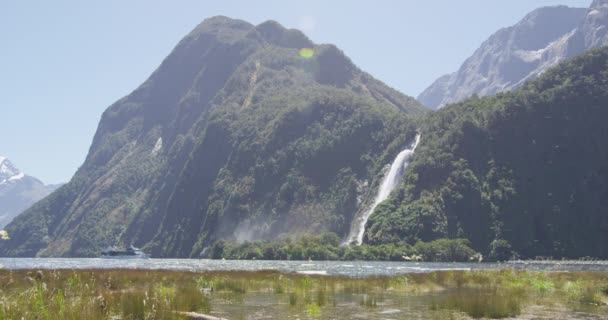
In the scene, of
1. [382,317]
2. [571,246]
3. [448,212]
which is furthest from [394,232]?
[382,317]

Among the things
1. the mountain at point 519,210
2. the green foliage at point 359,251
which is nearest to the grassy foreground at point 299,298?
the green foliage at point 359,251

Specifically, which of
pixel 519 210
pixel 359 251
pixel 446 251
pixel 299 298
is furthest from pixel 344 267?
pixel 519 210

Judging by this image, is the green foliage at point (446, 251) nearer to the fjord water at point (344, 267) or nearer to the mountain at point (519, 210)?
the mountain at point (519, 210)

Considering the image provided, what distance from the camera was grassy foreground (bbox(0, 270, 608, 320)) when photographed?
58.9 ft

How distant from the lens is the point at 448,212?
189 m

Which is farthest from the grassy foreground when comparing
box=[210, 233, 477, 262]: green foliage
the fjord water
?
box=[210, 233, 477, 262]: green foliage

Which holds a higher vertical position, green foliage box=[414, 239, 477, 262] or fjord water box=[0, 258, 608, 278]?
green foliage box=[414, 239, 477, 262]

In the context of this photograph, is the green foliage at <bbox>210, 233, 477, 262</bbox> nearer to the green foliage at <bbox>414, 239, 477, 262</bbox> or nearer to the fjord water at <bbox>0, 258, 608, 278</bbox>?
the green foliage at <bbox>414, 239, 477, 262</bbox>

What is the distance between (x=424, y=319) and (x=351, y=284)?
20.8 m

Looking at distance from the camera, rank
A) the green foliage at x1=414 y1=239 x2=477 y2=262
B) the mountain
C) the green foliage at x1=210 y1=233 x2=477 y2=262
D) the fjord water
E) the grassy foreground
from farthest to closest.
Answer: the mountain, the green foliage at x1=210 y1=233 x2=477 y2=262, the green foliage at x1=414 y1=239 x2=477 y2=262, the fjord water, the grassy foreground

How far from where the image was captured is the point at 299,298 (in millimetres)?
33719

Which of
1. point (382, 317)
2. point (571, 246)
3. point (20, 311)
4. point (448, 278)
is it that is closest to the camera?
point (20, 311)

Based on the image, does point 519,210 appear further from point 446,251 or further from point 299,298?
point 299,298

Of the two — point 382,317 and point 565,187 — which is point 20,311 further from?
point 565,187
